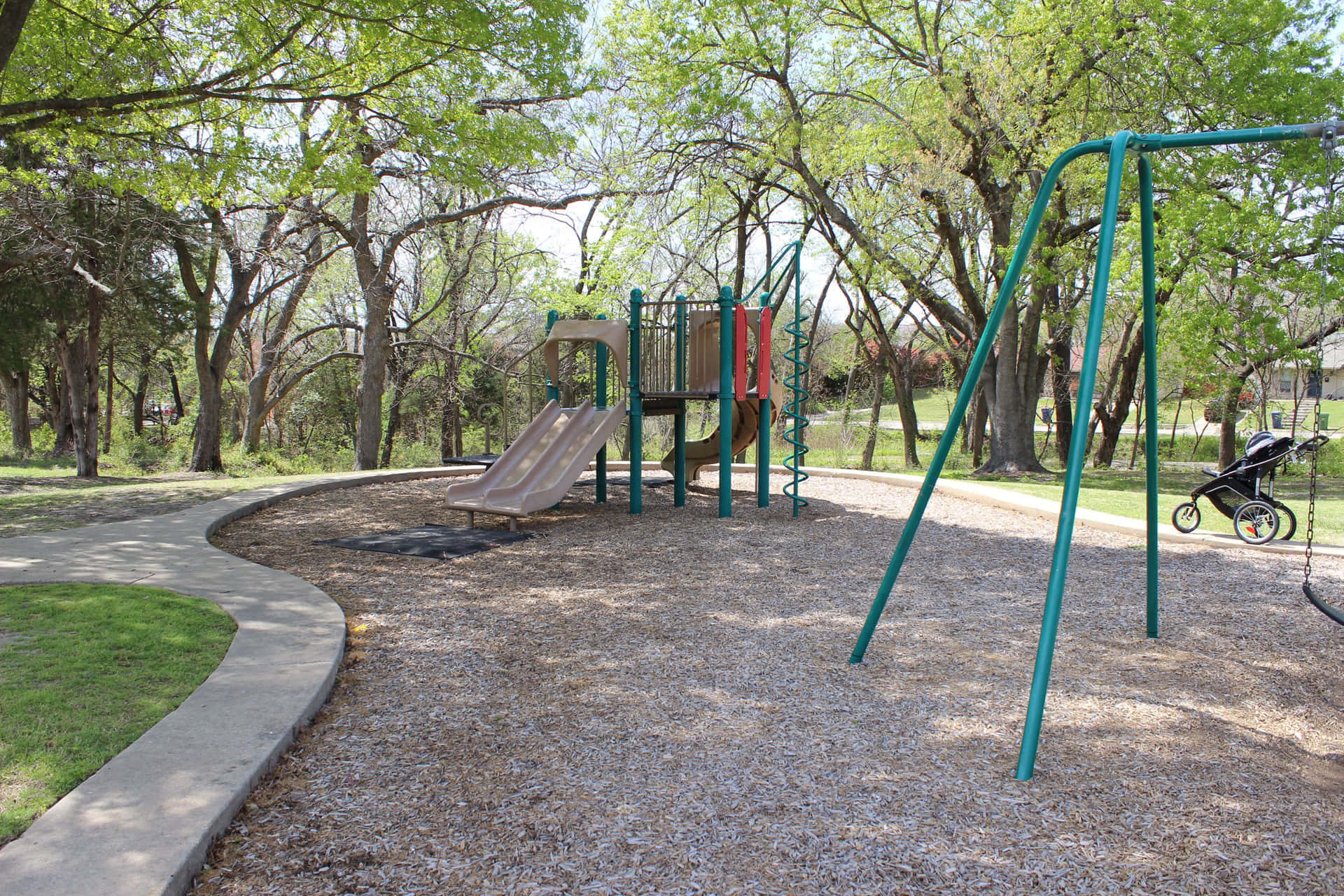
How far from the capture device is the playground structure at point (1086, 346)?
111 inches

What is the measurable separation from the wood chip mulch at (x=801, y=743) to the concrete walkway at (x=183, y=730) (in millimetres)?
125

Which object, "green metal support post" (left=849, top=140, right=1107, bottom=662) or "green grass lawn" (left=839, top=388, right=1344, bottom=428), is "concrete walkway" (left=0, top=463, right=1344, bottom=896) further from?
"green grass lawn" (left=839, top=388, right=1344, bottom=428)

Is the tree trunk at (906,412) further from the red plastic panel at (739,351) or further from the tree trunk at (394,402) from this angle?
the tree trunk at (394,402)

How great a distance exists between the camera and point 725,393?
8.72m

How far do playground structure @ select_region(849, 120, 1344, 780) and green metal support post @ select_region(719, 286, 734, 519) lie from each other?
15.8 feet

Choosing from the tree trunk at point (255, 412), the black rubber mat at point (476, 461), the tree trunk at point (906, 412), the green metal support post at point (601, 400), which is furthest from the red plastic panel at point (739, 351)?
the tree trunk at point (255, 412)

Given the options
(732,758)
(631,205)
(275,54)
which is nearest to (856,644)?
(732,758)

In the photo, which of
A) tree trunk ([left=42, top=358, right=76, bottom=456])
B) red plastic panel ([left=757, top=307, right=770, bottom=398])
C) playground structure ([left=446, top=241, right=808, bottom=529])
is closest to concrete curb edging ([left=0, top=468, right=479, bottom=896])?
playground structure ([left=446, top=241, right=808, bottom=529])

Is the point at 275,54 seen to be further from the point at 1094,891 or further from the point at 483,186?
the point at 1094,891

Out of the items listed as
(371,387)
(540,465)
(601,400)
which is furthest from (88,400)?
(540,465)

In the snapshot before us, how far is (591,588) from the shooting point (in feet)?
18.8

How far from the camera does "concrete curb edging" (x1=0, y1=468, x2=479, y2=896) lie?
80.5 inches

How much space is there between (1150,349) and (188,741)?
4.24m

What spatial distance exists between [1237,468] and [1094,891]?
616 cm
